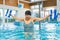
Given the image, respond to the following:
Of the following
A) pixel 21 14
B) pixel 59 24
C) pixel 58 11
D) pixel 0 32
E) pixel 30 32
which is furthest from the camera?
pixel 21 14

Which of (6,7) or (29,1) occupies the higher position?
(29,1)

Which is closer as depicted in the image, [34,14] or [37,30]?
[37,30]

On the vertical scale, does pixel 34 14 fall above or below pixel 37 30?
above

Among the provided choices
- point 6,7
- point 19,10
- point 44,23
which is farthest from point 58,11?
point 6,7

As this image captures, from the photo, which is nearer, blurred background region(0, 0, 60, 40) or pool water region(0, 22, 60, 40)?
pool water region(0, 22, 60, 40)

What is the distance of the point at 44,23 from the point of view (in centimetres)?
825

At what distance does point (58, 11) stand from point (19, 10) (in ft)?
7.60

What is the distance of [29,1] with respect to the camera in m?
9.59

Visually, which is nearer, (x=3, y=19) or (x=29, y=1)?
(x=3, y=19)

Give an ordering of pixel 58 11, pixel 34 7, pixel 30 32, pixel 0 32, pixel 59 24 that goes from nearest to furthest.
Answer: pixel 30 32 < pixel 0 32 < pixel 58 11 < pixel 59 24 < pixel 34 7

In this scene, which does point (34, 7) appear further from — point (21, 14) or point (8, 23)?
point (8, 23)

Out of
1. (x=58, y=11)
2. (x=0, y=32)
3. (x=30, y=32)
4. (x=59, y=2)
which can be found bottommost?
(x=0, y=32)

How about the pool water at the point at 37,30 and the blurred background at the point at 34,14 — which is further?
the blurred background at the point at 34,14

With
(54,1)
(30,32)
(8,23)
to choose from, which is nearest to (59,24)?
(54,1)
